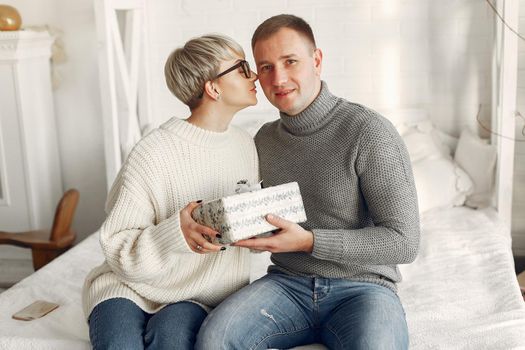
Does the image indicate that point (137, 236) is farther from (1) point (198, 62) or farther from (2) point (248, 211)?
(1) point (198, 62)

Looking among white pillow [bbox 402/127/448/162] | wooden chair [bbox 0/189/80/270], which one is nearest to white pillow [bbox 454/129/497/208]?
white pillow [bbox 402/127/448/162]

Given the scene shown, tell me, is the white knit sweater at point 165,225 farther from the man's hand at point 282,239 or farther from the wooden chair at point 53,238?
the wooden chair at point 53,238

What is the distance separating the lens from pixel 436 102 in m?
3.44

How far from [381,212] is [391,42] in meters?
1.78

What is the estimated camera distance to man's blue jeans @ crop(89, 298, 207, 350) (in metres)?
1.71

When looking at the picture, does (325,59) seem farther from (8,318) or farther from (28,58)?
(8,318)

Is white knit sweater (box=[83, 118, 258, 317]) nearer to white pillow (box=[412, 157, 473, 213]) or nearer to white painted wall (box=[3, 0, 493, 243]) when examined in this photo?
white pillow (box=[412, 157, 473, 213])

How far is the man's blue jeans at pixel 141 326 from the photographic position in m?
1.71

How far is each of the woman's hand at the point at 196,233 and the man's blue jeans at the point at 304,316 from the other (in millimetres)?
166

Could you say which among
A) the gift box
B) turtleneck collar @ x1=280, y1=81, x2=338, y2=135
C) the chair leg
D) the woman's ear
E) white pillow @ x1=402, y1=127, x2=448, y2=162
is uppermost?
the woman's ear

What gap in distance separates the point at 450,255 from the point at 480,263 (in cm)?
12

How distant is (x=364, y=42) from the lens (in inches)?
135

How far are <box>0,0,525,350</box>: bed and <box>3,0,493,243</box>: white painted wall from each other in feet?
0.33

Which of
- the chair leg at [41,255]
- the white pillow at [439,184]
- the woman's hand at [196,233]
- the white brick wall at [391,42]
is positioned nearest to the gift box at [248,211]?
the woman's hand at [196,233]
